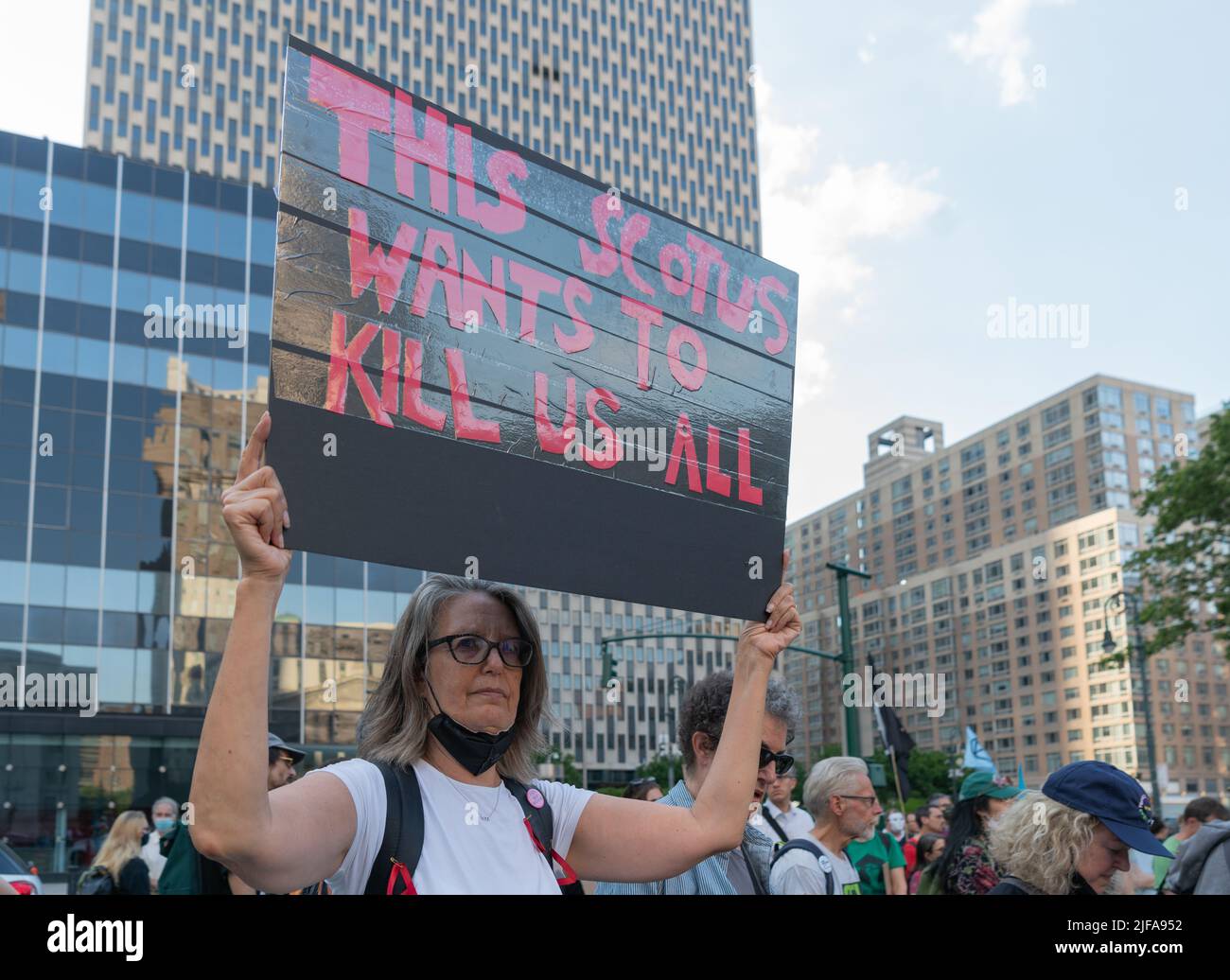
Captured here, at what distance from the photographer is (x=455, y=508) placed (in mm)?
2330

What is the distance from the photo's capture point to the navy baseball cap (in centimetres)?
323

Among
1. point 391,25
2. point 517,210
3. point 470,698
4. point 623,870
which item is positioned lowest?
point 623,870

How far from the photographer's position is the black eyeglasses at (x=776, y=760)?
13.3ft

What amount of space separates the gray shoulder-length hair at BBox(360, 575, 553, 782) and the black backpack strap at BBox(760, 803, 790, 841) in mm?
2981

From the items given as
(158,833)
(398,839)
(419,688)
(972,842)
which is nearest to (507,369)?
(419,688)

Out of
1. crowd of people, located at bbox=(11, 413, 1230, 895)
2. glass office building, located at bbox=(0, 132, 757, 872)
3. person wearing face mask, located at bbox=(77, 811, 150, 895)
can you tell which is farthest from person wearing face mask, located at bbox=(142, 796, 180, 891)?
glass office building, located at bbox=(0, 132, 757, 872)

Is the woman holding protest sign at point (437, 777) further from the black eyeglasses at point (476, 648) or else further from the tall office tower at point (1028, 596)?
the tall office tower at point (1028, 596)

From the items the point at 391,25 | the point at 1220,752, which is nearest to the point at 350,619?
the point at 391,25

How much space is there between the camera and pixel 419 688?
2398 millimetres

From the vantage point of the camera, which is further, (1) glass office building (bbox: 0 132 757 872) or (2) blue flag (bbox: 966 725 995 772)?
(1) glass office building (bbox: 0 132 757 872)

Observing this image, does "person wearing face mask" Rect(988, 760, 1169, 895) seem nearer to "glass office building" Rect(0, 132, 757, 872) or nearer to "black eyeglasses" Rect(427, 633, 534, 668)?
"black eyeglasses" Rect(427, 633, 534, 668)
